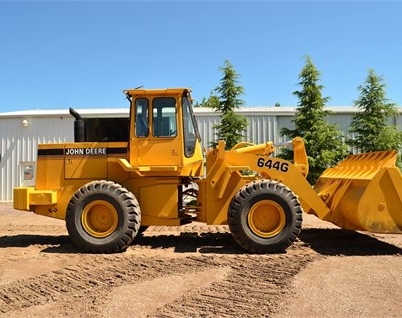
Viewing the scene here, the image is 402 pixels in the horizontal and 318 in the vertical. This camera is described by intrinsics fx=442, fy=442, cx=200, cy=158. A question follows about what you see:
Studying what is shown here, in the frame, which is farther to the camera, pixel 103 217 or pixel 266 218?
pixel 103 217

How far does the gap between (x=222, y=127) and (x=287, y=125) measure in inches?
136

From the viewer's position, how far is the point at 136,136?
28.2 ft

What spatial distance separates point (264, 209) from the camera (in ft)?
26.5

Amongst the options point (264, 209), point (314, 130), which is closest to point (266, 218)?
point (264, 209)

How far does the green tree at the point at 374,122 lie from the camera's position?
1919 centimetres

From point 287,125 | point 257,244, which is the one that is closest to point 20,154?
point 287,125

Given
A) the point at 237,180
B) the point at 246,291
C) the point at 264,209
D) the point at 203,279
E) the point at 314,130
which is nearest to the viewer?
the point at 246,291

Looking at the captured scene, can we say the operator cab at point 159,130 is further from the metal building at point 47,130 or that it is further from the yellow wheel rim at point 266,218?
the metal building at point 47,130

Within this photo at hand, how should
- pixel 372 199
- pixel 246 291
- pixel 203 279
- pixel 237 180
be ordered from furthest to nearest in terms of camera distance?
pixel 237 180
pixel 372 199
pixel 203 279
pixel 246 291

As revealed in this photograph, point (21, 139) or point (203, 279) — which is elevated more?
point (21, 139)

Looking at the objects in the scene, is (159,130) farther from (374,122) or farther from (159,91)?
(374,122)

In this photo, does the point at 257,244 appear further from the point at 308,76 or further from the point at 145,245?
the point at 308,76

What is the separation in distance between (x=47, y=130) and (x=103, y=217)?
14.7m

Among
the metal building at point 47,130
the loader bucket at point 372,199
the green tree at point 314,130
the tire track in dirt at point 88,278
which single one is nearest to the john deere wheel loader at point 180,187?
the loader bucket at point 372,199
